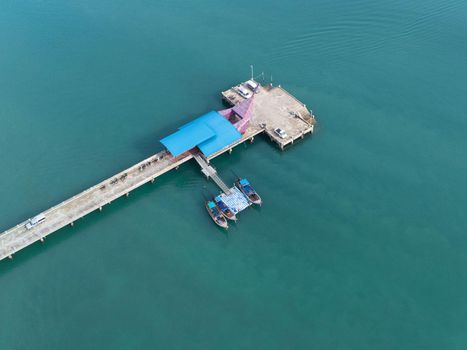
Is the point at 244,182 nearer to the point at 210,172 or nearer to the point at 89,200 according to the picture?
the point at 210,172

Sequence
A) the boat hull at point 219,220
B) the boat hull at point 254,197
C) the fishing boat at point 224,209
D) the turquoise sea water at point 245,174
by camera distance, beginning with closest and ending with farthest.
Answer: the turquoise sea water at point 245,174 < the boat hull at point 219,220 < the fishing boat at point 224,209 < the boat hull at point 254,197

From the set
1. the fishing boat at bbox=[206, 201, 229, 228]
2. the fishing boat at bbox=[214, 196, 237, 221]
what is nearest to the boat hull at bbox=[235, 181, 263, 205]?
the fishing boat at bbox=[214, 196, 237, 221]

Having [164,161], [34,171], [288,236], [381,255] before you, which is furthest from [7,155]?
[381,255]

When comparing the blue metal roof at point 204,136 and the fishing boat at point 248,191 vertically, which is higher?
the blue metal roof at point 204,136

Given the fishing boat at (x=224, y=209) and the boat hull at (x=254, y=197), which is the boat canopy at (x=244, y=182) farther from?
the fishing boat at (x=224, y=209)

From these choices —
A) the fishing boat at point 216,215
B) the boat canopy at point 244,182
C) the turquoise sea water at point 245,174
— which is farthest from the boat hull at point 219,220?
the boat canopy at point 244,182

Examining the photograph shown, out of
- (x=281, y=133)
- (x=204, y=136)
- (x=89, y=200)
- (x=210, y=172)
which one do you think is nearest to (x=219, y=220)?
(x=210, y=172)
